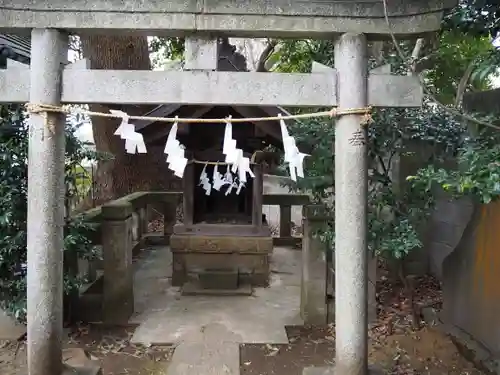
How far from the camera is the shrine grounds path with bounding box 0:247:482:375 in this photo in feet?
16.4

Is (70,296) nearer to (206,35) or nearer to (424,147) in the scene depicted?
(206,35)

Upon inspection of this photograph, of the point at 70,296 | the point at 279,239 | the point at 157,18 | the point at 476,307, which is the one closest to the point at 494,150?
the point at 476,307

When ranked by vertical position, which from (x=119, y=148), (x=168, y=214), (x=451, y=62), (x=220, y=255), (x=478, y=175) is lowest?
(x=220, y=255)

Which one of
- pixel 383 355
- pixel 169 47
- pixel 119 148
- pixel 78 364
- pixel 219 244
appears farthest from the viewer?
pixel 169 47

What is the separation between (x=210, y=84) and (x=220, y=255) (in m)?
4.91

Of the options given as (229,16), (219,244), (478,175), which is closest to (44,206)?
(229,16)

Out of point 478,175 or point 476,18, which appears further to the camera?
point 476,18

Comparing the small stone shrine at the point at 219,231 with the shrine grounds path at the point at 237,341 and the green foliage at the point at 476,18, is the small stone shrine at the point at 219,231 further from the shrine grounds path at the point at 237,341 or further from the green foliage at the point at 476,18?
the green foliage at the point at 476,18

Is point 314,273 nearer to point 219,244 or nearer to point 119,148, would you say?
point 219,244

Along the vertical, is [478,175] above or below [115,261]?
above

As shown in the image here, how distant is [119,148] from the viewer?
11.1 metres

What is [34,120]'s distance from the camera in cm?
366

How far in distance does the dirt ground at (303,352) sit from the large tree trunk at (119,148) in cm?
422

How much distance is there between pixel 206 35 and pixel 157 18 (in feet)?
1.29
